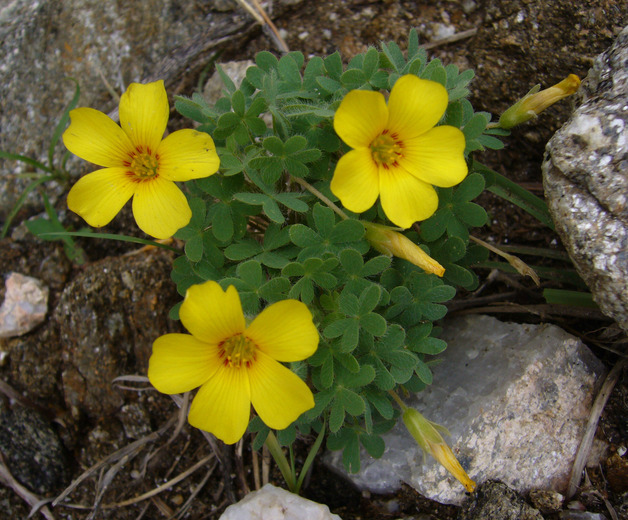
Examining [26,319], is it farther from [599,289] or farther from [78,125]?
[599,289]

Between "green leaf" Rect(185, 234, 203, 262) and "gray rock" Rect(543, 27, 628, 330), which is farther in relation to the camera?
"green leaf" Rect(185, 234, 203, 262)

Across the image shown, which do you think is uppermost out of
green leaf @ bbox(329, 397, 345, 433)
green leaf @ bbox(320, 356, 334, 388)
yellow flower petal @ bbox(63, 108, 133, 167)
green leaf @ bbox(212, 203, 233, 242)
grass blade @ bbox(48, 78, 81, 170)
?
yellow flower petal @ bbox(63, 108, 133, 167)

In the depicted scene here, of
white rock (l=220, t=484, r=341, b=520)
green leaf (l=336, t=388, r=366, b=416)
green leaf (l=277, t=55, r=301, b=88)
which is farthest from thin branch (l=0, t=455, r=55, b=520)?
green leaf (l=277, t=55, r=301, b=88)

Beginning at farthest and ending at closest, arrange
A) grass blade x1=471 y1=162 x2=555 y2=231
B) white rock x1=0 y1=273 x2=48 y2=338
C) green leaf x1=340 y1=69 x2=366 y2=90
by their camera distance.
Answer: white rock x1=0 y1=273 x2=48 y2=338 < grass blade x1=471 y1=162 x2=555 y2=231 < green leaf x1=340 y1=69 x2=366 y2=90

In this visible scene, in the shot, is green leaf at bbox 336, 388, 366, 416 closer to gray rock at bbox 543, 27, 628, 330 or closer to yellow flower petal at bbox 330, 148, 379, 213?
yellow flower petal at bbox 330, 148, 379, 213

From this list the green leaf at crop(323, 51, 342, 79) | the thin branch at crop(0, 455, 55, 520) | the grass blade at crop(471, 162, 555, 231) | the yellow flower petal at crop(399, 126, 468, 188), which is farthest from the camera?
the thin branch at crop(0, 455, 55, 520)

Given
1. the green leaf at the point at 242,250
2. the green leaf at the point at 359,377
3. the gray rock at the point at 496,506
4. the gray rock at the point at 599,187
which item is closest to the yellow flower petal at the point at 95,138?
the green leaf at the point at 242,250
